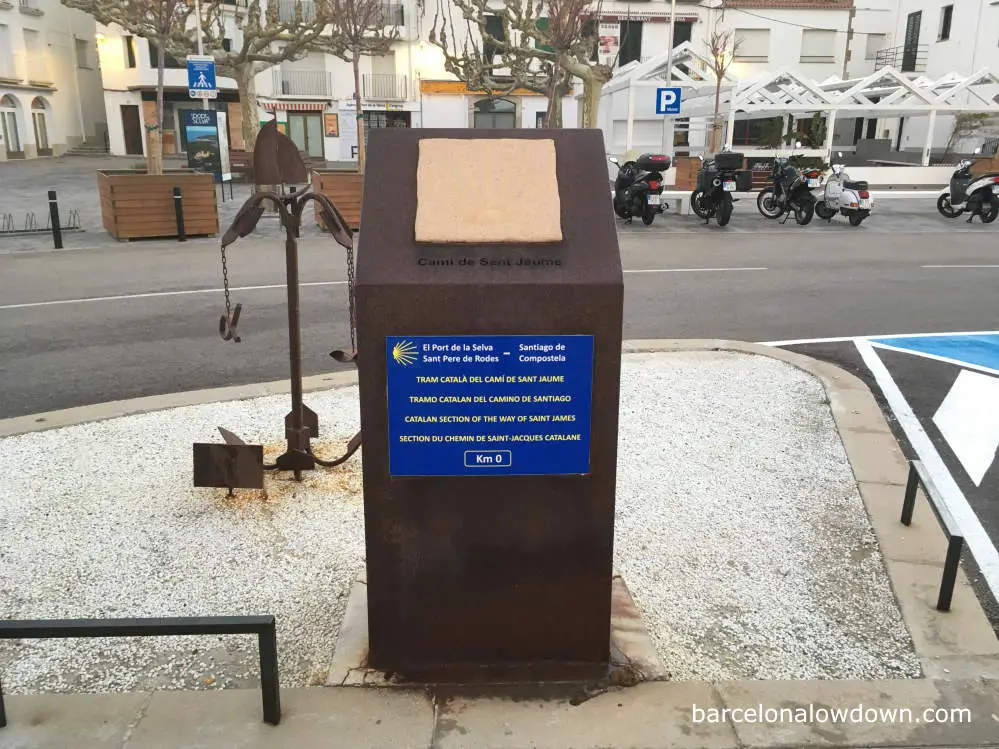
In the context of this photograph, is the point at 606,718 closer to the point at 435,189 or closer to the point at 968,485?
the point at 435,189

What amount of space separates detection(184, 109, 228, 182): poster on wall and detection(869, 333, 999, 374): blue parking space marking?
1748 centimetres

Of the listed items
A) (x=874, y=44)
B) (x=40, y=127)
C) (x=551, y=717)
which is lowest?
(x=551, y=717)

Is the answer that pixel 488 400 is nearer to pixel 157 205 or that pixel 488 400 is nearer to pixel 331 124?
pixel 157 205

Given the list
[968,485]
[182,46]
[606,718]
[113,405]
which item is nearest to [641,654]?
[606,718]

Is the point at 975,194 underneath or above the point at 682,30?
underneath

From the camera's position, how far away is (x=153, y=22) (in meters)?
20.4

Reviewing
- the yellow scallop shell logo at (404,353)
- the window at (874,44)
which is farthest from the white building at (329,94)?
the yellow scallop shell logo at (404,353)

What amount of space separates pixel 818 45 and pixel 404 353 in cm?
4666

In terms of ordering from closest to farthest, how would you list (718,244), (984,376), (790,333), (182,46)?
(984,376) → (790,333) → (718,244) → (182,46)

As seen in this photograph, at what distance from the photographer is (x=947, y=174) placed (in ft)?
94.8

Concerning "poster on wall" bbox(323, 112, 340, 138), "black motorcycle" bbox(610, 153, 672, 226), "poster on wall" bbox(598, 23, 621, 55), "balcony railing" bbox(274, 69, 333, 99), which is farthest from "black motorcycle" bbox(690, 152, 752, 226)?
"balcony railing" bbox(274, 69, 333, 99)

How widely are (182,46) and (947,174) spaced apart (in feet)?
79.6

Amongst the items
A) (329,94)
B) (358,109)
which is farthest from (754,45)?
(358,109)

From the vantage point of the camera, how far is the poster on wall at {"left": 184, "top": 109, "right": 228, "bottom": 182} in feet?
69.2
